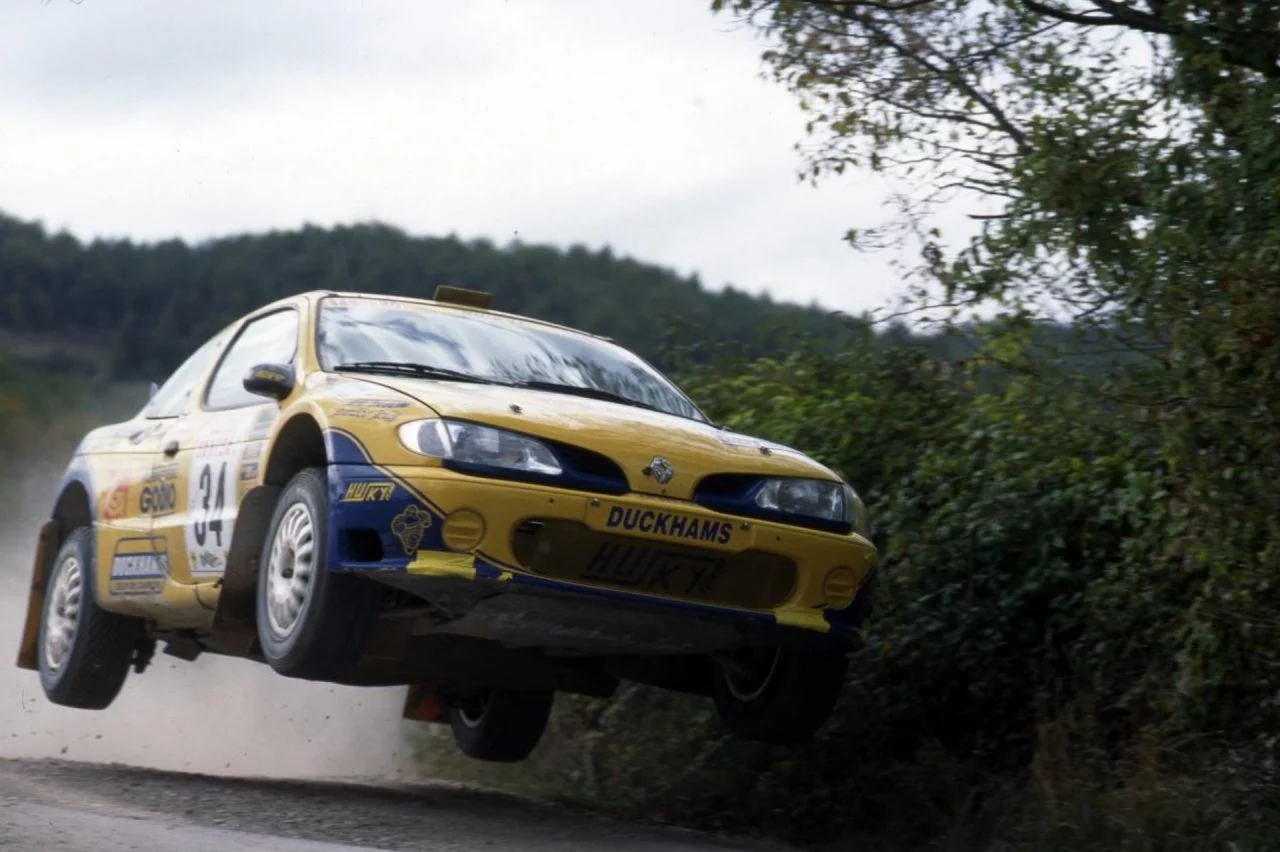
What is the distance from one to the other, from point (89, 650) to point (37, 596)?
76cm

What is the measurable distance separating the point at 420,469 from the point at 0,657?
21.2 ft

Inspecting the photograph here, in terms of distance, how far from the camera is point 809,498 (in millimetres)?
6145

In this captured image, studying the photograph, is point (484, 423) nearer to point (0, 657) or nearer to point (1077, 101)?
point (1077, 101)

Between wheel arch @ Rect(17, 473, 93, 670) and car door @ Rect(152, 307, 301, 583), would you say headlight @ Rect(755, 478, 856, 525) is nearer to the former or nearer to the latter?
car door @ Rect(152, 307, 301, 583)

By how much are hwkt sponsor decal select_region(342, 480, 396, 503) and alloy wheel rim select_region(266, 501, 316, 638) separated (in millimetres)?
230

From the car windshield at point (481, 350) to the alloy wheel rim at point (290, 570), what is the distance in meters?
0.73

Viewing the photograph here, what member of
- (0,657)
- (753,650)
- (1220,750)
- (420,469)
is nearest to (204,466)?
(420,469)

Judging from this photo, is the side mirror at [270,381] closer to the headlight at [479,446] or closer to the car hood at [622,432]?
the car hood at [622,432]

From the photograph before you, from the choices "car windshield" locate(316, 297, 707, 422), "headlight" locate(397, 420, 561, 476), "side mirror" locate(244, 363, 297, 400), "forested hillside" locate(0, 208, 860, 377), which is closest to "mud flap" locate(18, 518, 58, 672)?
"car windshield" locate(316, 297, 707, 422)

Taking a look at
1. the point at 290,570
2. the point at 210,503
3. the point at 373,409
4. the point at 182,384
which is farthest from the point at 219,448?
the point at 373,409

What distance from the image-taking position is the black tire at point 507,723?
8062mm

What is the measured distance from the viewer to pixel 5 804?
551 cm

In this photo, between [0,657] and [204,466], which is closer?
[204,466]

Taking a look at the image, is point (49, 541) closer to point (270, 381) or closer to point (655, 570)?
point (270, 381)
